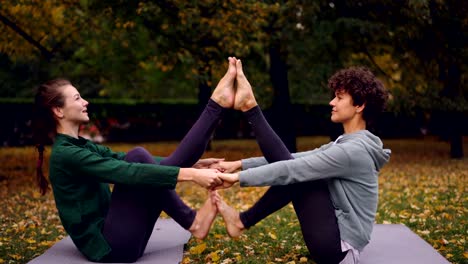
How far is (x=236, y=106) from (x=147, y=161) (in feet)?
2.35

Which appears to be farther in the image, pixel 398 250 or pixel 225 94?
pixel 398 250

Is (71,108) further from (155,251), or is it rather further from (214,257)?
(214,257)

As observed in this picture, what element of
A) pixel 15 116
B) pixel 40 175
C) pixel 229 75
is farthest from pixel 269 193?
pixel 15 116

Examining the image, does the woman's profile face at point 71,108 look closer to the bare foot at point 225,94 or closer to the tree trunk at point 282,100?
the bare foot at point 225,94

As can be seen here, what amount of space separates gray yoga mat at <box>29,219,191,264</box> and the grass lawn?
0.45ft

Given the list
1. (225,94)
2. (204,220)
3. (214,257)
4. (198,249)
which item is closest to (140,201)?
(204,220)

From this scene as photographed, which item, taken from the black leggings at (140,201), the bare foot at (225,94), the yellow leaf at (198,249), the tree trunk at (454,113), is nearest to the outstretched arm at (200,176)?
the black leggings at (140,201)

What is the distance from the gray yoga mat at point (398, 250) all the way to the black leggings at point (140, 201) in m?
1.46

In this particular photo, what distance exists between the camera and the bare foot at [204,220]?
4.13 meters

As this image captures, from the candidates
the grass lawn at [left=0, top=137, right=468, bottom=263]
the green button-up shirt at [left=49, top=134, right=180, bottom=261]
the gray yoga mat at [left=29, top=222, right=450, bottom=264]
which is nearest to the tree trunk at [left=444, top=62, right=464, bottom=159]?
the grass lawn at [left=0, top=137, right=468, bottom=263]

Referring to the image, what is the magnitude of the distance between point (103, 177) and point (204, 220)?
0.86 meters

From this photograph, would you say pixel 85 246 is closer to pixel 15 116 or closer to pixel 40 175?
pixel 40 175

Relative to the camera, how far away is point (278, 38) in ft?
44.5

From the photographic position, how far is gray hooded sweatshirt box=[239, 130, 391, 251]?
354 centimetres
